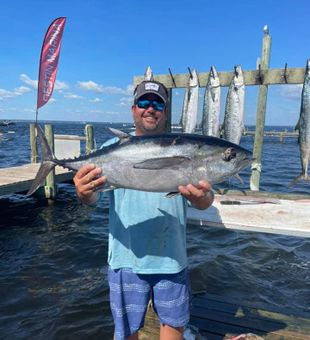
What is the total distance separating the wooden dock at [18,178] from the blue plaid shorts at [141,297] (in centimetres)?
990

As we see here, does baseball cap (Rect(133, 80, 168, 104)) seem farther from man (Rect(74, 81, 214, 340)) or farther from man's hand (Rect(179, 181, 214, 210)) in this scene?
man's hand (Rect(179, 181, 214, 210))

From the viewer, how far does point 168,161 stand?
286cm

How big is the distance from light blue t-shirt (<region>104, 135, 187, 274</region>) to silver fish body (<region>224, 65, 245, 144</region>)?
325 cm

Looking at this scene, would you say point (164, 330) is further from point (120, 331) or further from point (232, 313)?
point (232, 313)

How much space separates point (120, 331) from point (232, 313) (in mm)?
2313

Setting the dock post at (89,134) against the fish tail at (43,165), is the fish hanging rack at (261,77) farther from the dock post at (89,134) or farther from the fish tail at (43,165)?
the dock post at (89,134)

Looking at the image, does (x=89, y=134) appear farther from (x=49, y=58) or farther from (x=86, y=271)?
(x=86, y=271)

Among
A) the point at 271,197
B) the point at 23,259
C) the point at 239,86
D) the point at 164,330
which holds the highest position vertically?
the point at 239,86

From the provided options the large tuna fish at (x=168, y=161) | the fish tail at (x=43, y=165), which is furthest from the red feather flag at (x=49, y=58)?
the large tuna fish at (x=168, y=161)

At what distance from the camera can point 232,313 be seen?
5047 mm

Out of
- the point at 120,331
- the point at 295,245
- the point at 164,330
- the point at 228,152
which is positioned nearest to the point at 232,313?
the point at 164,330

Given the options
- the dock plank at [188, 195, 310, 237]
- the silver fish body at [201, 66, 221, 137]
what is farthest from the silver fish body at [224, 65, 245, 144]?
the dock plank at [188, 195, 310, 237]

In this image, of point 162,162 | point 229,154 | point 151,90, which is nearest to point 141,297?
point 162,162

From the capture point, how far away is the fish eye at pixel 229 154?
2.93m
